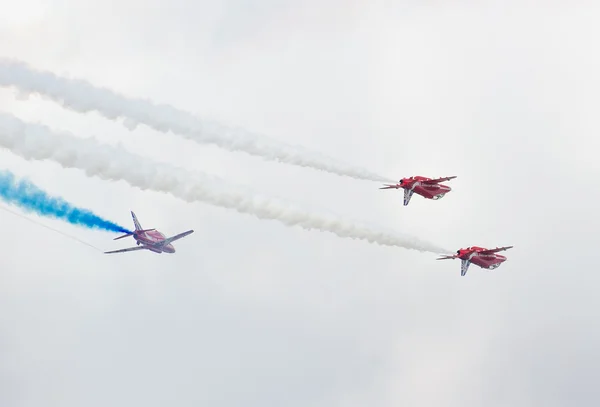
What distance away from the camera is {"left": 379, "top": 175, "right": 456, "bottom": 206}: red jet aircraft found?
7450cm

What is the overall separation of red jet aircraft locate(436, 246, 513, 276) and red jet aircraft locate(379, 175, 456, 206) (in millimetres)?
4418

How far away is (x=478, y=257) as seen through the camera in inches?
3068

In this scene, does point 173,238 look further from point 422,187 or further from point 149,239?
point 422,187

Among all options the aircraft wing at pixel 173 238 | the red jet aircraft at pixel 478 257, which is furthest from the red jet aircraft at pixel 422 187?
the aircraft wing at pixel 173 238

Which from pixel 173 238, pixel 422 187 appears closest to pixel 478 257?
pixel 422 187

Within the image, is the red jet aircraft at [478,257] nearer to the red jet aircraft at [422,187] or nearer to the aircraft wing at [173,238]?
the red jet aircraft at [422,187]

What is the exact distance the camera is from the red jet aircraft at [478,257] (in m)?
77.2

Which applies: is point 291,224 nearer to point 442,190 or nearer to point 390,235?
point 390,235

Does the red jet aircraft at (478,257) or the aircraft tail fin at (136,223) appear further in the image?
the aircraft tail fin at (136,223)

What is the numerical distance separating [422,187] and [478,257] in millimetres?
6982

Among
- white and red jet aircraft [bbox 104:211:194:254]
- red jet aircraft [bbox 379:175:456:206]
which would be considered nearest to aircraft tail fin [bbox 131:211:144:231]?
white and red jet aircraft [bbox 104:211:194:254]

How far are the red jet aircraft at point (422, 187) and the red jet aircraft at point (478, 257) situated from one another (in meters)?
4.42

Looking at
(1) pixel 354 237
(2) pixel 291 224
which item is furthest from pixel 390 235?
(2) pixel 291 224

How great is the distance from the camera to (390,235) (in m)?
73.5
